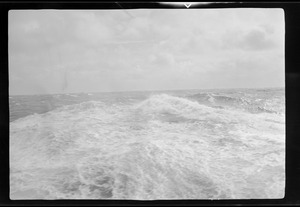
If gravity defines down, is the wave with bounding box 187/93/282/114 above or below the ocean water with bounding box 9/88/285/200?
above

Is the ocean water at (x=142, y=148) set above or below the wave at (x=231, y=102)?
below

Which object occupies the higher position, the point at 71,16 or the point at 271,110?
the point at 71,16

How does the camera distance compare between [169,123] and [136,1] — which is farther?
[169,123]

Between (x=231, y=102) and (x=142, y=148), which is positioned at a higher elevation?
(x=231, y=102)

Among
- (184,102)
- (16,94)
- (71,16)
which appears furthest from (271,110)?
(16,94)
